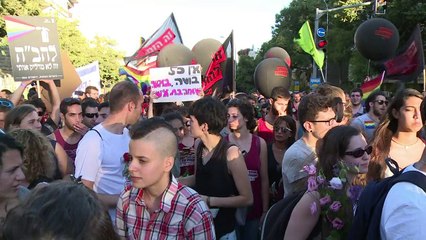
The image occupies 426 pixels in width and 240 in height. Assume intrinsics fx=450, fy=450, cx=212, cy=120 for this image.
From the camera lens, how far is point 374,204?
212 centimetres

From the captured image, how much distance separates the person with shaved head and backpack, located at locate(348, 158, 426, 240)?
79 cm

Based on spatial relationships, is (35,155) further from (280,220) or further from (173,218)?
(280,220)

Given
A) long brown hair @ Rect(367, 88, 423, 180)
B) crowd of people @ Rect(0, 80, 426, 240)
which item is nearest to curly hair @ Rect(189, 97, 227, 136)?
crowd of people @ Rect(0, 80, 426, 240)

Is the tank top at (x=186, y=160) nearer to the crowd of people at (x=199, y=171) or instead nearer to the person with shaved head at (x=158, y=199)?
the crowd of people at (x=199, y=171)

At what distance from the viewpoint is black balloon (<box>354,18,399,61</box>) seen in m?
9.73

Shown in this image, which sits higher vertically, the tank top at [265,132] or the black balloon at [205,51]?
the black balloon at [205,51]

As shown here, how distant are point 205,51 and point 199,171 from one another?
9.60 metres

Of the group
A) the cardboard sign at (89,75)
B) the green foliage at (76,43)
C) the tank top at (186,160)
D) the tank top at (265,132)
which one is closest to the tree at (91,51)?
the green foliage at (76,43)

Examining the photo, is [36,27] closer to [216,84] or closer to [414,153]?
[216,84]

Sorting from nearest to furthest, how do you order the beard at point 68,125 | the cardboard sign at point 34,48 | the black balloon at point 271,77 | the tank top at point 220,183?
the tank top at point 220,183
the beard at point 68,125
the cardboard sign at point 34,48
the black balloon at point 271,77

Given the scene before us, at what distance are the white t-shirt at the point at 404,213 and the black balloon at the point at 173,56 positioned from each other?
25.2ft

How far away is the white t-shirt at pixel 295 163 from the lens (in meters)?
3.46

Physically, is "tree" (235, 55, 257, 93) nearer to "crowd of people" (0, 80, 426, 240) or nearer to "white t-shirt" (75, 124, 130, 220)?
"crowd of people" (0, 80, 426, 240)

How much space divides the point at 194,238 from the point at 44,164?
1397 millimetres
